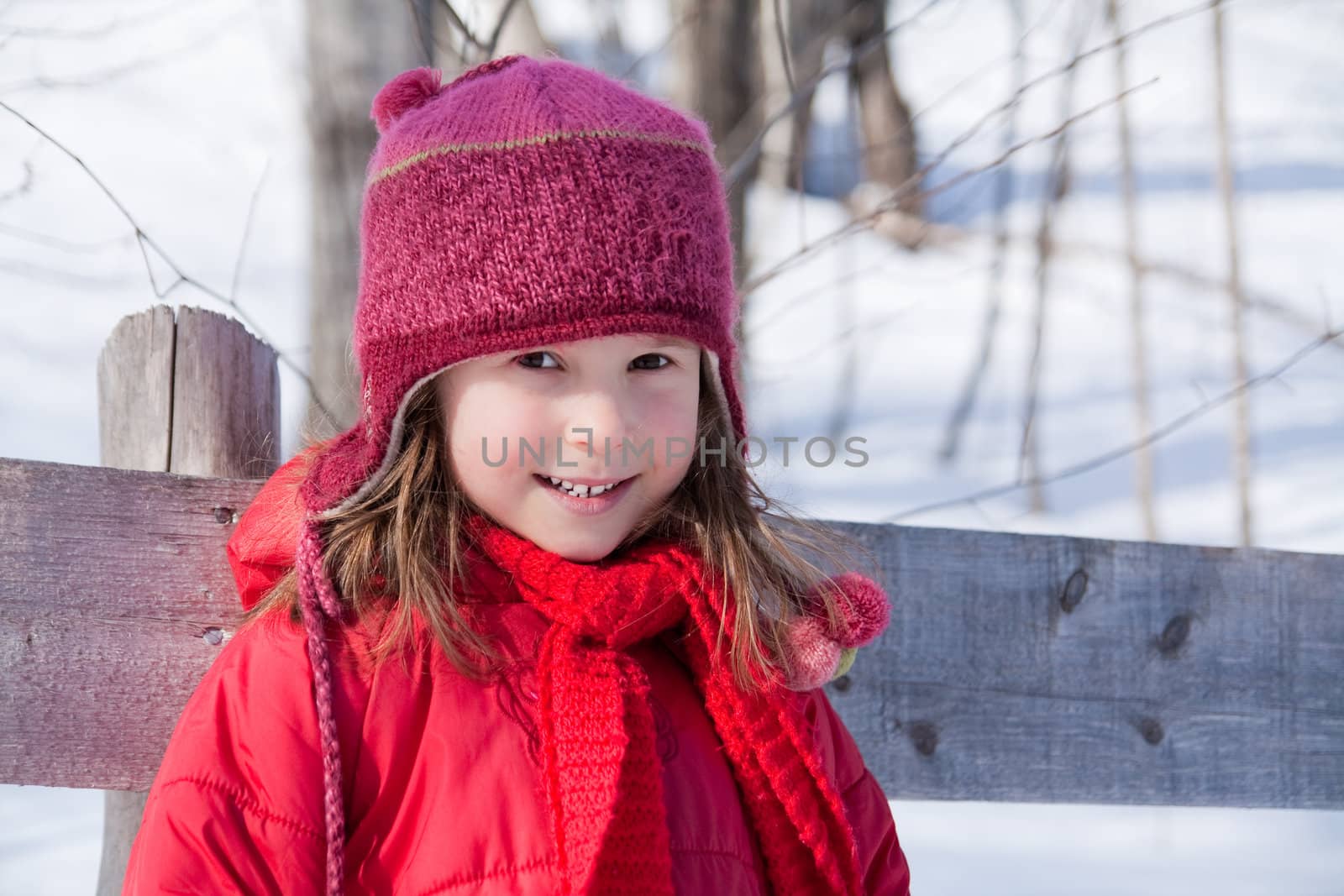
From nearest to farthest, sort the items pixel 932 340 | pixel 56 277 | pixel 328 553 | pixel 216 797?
pixel 216 797 < pixel 328 553 < pixel 56 277 < pixel 932 340

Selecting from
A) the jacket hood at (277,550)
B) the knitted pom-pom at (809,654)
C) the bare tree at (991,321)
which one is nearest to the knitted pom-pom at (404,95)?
the jacket hood at (277,550)

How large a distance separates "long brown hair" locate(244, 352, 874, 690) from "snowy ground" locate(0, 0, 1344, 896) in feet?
1.27

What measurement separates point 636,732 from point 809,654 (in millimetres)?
244

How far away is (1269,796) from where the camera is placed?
192 cm

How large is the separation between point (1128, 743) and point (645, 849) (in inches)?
36.6

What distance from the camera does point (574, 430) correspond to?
1341 mm

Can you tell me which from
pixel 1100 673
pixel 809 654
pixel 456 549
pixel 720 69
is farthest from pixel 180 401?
pixel 720 69

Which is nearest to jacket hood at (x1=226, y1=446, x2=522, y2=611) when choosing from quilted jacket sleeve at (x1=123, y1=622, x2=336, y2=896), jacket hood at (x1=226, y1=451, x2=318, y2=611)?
jacket hood at (x1=226, y1=451, x2=318, y2=611)

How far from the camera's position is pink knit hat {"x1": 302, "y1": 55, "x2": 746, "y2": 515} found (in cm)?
130

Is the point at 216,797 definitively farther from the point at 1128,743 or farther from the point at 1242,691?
the point at 1242,691

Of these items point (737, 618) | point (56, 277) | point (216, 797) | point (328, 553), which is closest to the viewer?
point (216, 797)

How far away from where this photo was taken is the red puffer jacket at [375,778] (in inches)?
48.0

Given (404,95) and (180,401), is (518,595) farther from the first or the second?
(404,95)

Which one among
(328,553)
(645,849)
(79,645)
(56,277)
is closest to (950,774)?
(645,849)
